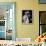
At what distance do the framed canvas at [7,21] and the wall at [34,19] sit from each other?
0.59 feet

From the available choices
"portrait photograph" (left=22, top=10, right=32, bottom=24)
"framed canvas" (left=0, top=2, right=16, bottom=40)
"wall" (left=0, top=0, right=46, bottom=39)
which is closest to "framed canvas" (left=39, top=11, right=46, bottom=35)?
"wall" (left=0, top=0, right=46, bottom=39)

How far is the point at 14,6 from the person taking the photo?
195 inches

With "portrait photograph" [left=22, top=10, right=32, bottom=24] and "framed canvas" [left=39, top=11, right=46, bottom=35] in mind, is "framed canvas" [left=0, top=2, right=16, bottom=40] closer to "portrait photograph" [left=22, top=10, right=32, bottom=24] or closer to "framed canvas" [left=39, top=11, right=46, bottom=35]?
"portrait photograph" [left=22, top=10, right=32, bottom=24]

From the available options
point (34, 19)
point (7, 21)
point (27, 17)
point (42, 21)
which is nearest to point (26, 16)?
point (27, 17)

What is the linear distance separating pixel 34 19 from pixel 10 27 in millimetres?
902

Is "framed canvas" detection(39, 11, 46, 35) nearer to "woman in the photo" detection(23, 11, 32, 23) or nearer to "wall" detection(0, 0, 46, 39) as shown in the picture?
"wall" detection(0, 0, 46, 39)

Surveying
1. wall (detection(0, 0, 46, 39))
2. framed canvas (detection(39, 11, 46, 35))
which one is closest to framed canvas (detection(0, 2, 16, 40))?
wall (detection(0, 0, 46, 39))

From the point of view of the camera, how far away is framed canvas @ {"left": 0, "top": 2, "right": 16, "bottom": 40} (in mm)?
5011

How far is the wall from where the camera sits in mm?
4930

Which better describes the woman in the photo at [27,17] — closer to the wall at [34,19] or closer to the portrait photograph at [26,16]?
the portrait photograph at [26,16]

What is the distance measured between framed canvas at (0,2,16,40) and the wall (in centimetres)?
18

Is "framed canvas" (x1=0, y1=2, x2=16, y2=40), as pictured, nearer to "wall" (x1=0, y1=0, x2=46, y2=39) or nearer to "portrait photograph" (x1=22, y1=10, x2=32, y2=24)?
"wall" (x1=0, y1=0, x2=46, y2=39)

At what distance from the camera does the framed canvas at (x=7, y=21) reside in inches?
197

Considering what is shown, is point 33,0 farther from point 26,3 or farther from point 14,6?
point 14,6
